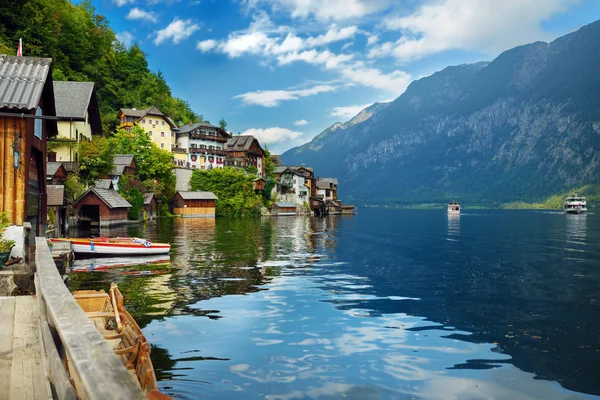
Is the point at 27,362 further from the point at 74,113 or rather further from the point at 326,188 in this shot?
the point at 326,188

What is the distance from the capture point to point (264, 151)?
144 meters

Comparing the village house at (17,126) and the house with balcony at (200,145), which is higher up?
the house with balcony at (200,145)

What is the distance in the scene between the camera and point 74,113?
52.9 metres

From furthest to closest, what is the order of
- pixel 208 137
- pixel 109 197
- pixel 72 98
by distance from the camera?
pixel 208 137 < pixel 109 197 < pixel 72 98

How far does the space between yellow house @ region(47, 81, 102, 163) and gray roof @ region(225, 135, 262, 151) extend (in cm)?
6249

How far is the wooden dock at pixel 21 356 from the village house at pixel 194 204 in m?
95.6

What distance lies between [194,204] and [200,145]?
21.2 metres

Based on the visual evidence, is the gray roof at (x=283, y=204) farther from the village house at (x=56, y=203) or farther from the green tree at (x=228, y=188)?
the village house at (x=56, y=203)

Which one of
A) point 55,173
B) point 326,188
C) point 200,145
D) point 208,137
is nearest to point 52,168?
point 55,173

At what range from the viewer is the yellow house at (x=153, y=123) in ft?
352

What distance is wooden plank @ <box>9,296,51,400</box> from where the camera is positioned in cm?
552

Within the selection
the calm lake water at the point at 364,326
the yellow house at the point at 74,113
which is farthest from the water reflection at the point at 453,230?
the yellow house at the point at 74,113

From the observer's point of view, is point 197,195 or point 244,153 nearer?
point 197,195

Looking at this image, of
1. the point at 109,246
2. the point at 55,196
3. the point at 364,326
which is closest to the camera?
the point at 364,326
